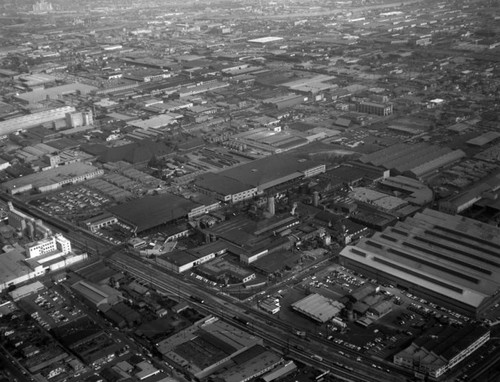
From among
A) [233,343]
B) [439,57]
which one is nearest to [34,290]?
[233,343]

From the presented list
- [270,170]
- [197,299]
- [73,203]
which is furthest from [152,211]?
[197,299]

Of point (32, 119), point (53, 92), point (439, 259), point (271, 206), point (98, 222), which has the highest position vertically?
point (439, 259)

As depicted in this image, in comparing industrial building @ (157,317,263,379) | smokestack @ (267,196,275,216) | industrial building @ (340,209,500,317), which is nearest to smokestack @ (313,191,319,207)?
smokestack @ (267,196,275,216)

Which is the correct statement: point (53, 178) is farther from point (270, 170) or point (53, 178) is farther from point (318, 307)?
point (318, 307)

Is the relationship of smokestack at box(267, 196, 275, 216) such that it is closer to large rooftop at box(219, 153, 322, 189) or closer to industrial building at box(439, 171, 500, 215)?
large rooftop at box(219, 153, 322, 189)

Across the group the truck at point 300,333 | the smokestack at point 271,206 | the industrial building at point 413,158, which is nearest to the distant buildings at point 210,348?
the truck at point 300,333
